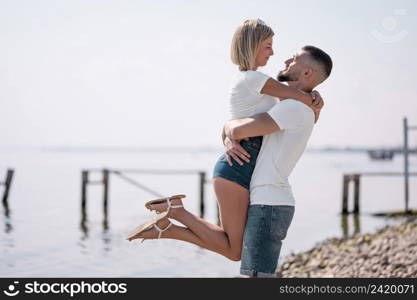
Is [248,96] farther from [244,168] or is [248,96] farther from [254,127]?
[244,168]

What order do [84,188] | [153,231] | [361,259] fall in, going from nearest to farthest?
[153,231] < [361,259] < [84,188]

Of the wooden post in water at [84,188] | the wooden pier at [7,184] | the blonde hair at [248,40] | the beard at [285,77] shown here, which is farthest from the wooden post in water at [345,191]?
the blonde hair at [248,40]

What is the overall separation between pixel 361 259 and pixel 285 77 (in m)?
6.49

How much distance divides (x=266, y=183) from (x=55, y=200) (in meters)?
20.2

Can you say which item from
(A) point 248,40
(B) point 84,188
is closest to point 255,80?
(A) point 248,40

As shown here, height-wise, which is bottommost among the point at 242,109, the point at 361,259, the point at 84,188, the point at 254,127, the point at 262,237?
the point at 361,259

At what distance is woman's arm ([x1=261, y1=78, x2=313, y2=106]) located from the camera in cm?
306

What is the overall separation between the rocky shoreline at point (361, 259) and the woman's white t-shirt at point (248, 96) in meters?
4.97

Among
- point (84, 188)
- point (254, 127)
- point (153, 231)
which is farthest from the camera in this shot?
point (84, 188)

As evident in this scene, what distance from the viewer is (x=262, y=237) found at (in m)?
3.05

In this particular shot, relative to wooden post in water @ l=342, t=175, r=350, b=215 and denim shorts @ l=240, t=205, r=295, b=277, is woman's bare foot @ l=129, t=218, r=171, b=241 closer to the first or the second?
denim shorts @ l=240, t=205, r=295, b=277

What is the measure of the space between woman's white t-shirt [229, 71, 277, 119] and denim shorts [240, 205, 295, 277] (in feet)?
1.57

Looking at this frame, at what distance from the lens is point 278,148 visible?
309cm

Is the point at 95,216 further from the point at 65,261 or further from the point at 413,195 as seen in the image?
the point at 413,195
